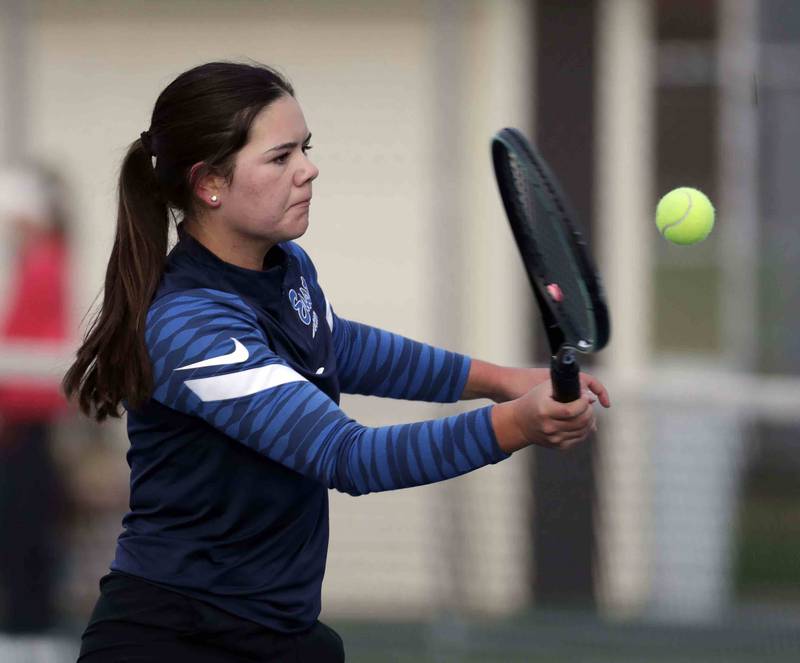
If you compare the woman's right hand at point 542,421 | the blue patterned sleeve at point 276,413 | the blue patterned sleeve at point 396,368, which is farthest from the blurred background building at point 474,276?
the woman's right hand at point 542,421

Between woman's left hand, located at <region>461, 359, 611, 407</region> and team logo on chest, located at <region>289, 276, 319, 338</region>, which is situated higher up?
team logo on chest, located at <region>289, 276, 319, 338</region>

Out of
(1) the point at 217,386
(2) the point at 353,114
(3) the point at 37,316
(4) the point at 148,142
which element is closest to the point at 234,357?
(1) the point at 217,386

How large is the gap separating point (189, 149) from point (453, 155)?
14.2 feet

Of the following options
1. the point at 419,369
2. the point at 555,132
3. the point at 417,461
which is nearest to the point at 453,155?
the point at 555,132

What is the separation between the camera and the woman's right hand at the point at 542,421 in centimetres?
263

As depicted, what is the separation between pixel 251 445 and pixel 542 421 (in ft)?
1.59

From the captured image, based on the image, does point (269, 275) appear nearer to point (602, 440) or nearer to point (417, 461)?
point (417, 461)

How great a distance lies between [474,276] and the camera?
8039 mm

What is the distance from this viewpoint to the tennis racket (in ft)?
9.32

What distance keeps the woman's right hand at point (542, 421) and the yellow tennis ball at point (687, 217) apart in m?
0.76

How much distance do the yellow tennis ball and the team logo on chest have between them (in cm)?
74

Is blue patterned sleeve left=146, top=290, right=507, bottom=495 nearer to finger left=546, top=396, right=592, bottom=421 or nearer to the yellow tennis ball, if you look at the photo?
finger left=546, top=396, right=592, bottom=421

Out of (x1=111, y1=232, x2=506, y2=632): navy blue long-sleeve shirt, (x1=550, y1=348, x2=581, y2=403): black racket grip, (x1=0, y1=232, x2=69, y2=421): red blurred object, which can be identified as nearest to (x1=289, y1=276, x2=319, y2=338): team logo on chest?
(x1=111, y1=232, x2=506, y2=632): navy blue long-sleeve shirt

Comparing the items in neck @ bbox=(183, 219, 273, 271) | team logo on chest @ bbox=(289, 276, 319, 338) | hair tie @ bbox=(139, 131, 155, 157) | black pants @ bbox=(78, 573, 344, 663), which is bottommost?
black pants @ bbox=(78, 573, 344, 663)
